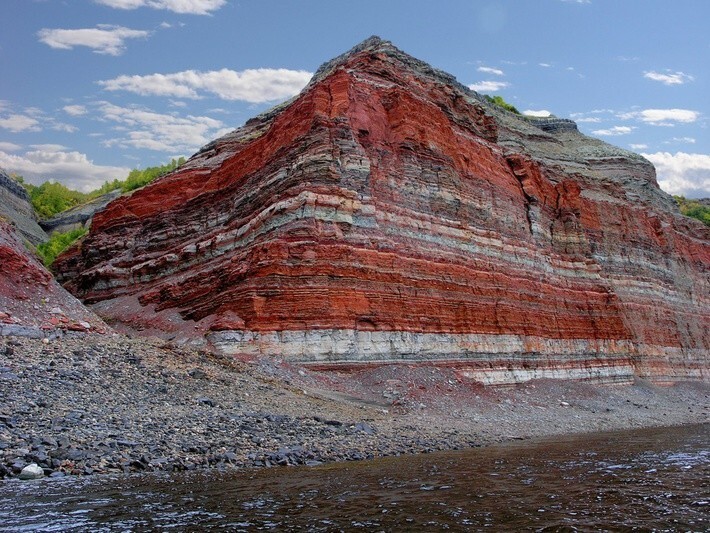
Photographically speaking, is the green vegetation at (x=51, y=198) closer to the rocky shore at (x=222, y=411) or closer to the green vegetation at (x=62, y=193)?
the green vegetation at (x=62, y=193)

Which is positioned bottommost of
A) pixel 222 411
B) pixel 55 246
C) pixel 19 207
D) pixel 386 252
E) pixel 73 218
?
pixel 222 411

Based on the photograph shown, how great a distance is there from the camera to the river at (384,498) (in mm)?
8570

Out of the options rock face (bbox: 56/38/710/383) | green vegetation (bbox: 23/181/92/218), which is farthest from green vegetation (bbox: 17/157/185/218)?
rock face (bbox: 56/38/710/383)

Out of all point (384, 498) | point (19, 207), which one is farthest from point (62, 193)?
point (384, 498)

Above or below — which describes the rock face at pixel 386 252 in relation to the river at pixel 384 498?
above

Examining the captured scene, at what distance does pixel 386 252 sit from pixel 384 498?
1846 centimetres

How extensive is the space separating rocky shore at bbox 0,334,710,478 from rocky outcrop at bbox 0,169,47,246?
176ft

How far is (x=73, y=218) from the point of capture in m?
79.0

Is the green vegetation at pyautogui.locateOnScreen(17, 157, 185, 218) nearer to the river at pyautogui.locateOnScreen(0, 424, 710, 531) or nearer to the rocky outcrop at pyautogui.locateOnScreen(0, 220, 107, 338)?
the rocky outcrop at pyautogui.locateOnScreen(0, 220, 107, 338)

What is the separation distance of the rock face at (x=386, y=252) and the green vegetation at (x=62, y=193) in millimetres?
38700

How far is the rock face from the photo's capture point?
26078 millimetres

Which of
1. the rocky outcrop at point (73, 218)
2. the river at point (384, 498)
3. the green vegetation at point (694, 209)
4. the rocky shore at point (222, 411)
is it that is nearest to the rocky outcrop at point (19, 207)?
the rocky outcrop at point (73, 218)

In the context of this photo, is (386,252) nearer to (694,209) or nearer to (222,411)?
(222,411)

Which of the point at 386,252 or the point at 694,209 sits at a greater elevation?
the point at 694,209
